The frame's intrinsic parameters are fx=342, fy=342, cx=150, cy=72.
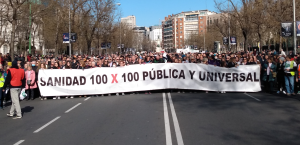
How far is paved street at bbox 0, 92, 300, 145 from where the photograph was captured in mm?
7504

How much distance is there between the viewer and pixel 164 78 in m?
16.7

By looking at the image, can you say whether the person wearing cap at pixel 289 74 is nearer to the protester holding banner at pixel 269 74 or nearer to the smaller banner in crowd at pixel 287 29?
the protester holding banner at pixel 269 74

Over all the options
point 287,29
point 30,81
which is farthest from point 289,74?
point 30,81

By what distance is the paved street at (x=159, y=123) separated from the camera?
7.50m

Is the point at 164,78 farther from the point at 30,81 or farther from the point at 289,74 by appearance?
the point at 30,81

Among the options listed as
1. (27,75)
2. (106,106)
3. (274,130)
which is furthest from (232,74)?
(27,75)

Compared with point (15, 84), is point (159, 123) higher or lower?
lower

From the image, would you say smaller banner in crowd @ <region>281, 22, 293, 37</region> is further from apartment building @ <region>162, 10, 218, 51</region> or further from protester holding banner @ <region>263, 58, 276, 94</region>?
apartment building @ <region>162, 10, 218, 51</region>

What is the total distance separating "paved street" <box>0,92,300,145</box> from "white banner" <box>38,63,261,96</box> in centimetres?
261

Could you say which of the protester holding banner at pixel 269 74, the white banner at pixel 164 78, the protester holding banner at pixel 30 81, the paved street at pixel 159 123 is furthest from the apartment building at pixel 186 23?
the paved street at pixel 159 123

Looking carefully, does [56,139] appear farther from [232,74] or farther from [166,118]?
[232,74]

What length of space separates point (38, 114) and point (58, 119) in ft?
5.03

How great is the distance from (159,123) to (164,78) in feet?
24.9

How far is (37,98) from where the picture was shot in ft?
54.3
